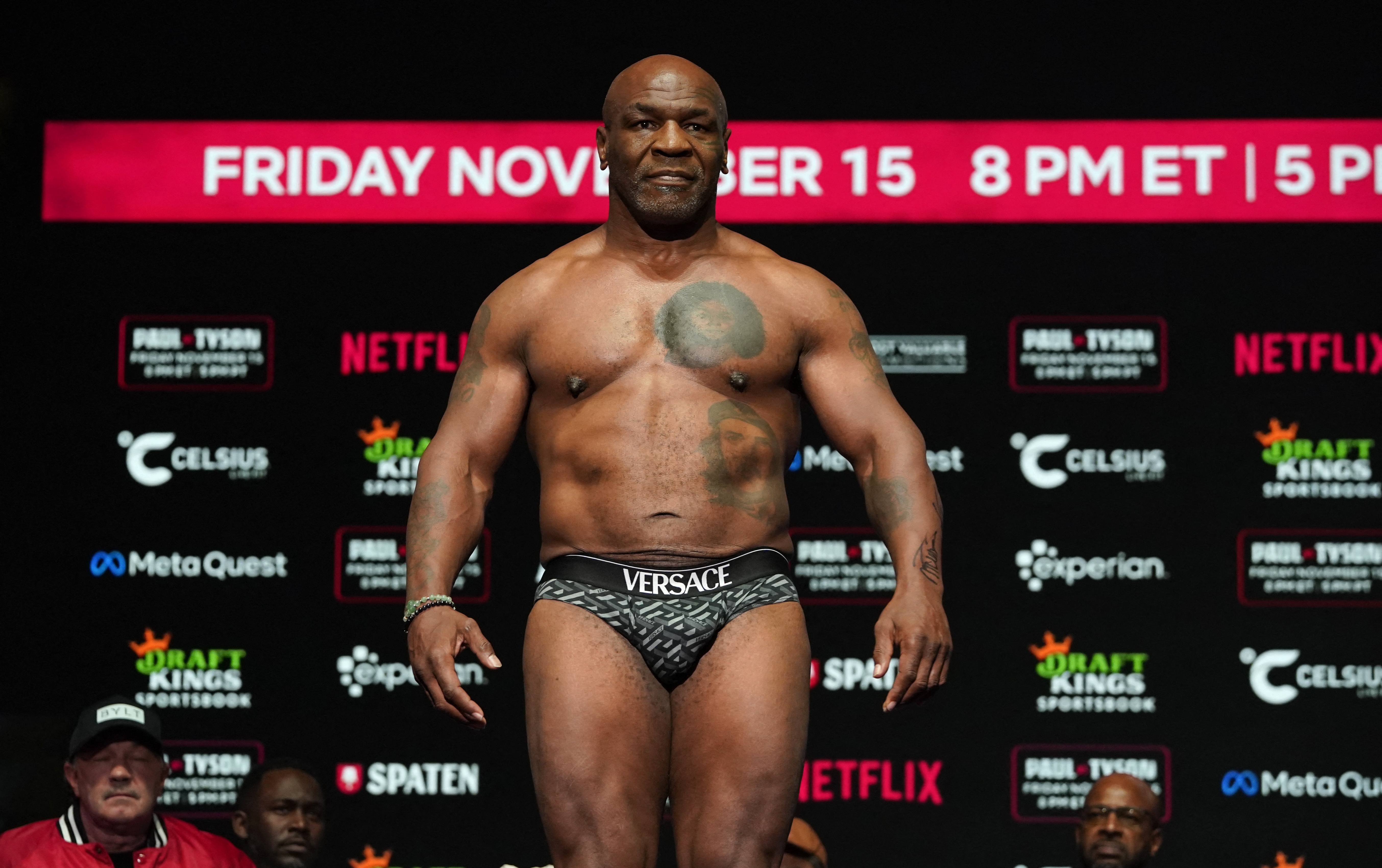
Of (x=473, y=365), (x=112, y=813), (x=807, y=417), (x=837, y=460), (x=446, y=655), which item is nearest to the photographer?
(x=446, y=655)

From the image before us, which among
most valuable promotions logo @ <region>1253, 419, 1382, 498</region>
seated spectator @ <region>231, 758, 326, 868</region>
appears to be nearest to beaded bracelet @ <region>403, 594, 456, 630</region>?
seated spectator @ <region>231, 758, 326, 868</region>

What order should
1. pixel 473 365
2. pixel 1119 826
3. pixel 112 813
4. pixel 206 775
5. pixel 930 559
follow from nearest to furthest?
pixel 930 559
pixel 473 365
pixel 112 813
pixel 1119 826
pixel 206 775

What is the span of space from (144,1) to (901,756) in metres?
3.68

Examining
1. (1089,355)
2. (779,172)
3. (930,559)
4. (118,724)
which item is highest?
(779,172)

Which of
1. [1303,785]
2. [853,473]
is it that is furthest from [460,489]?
[1303,785]

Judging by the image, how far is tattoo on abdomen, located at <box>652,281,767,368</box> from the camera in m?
3.40

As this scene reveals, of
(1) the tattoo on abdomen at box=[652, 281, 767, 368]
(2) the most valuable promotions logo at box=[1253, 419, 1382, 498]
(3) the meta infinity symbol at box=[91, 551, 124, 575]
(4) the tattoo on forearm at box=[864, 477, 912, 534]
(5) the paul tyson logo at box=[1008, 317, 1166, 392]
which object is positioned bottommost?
(3) the meta infinity symbol at box=[91, 551, 124, 575]

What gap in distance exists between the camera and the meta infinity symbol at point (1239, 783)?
239 inches

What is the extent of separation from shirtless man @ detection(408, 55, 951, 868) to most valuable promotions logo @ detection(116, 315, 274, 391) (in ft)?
9.63

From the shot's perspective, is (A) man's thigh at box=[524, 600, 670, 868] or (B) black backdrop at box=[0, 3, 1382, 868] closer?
(A) man's thigh at box=[524, 600, 670, 868]

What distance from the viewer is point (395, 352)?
20.9 feet

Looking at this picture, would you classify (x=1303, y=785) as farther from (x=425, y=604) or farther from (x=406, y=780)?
(x=425, y=604)

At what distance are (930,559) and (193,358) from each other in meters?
3.70

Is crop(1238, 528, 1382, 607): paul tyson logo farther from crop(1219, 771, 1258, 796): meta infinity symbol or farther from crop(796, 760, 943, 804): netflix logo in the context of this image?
crop(796, 760, 943, 804): netflix logo
